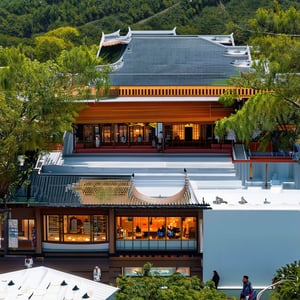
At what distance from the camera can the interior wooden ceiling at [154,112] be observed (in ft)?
106

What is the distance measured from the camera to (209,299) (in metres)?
15.0

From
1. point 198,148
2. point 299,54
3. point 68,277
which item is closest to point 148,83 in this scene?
point 198,148

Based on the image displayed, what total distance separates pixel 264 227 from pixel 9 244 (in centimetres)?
871

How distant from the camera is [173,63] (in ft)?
115

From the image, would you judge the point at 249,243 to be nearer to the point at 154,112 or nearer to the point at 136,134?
the point at 154,112

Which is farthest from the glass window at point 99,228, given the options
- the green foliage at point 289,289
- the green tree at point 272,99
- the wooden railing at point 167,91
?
the wooden railing at point 167,91

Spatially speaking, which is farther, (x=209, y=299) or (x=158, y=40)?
(x=158, y=40)

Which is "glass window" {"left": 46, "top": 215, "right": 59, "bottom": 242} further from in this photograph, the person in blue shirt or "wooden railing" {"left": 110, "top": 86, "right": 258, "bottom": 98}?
"wooden railing" {"left": 110, "top": 86, "right": 258, "bottom": 98}

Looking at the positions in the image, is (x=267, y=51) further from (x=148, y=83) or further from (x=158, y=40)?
(x=158, y=40)

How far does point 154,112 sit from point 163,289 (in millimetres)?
18306

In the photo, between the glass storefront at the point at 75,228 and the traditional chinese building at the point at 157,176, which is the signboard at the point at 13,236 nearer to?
the traditional chinese building at the point at 157,176

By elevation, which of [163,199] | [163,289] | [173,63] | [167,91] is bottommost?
[163,199]

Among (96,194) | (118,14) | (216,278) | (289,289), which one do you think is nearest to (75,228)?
(96,194)

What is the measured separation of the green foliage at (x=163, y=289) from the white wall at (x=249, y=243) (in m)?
7.31
